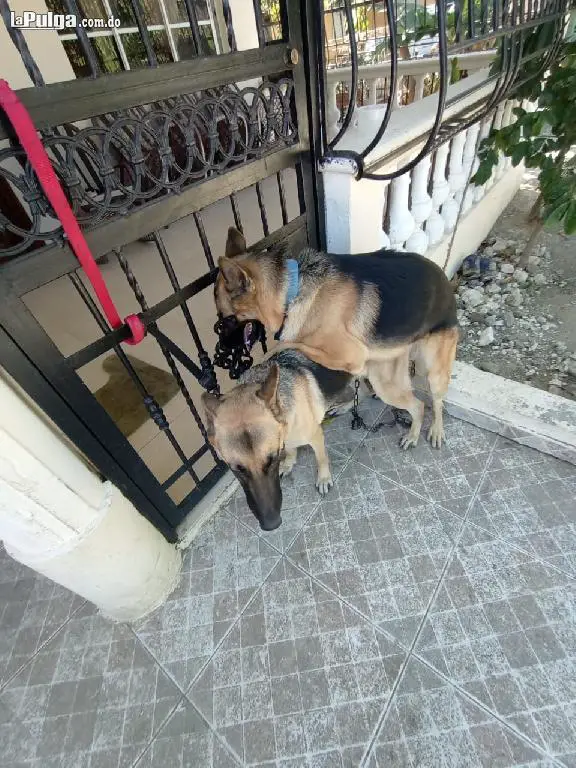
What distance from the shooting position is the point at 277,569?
7.02 ft

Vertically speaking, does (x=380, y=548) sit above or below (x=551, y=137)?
below

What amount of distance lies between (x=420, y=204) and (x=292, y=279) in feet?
4.99

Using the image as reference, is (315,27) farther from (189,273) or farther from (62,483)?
(189,273)

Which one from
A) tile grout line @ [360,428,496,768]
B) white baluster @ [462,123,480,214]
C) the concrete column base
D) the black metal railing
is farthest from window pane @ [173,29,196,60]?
tile grout line @ [360,428,496,768]

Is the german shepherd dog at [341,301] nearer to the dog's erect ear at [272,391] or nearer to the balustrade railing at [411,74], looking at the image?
the dog's erect ear at [272,391]

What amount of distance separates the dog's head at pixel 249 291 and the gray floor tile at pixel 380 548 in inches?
46.6

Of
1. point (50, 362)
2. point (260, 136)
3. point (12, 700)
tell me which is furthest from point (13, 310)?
point (12, 700)

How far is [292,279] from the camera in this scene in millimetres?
1937

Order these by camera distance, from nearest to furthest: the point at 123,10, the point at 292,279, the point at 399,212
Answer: the point at 292,279, the point at 399,212, the point at 123,10

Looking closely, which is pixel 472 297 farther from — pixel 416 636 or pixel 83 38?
pixel 83 38

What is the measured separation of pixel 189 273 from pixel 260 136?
3064 mm

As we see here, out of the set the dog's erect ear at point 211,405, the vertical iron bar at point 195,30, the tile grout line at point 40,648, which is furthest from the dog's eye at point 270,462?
the vertical iron bar at point 195,30

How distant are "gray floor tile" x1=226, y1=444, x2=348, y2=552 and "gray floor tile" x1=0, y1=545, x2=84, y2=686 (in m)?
1.02

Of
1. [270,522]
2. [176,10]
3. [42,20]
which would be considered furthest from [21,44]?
[176,10]
